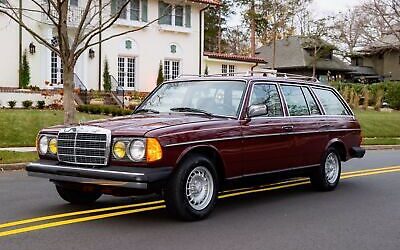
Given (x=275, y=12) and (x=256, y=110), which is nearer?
(x=256, y=110)

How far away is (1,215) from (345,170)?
787cm

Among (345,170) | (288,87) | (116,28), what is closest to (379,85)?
(116,28)

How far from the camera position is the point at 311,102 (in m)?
9.50

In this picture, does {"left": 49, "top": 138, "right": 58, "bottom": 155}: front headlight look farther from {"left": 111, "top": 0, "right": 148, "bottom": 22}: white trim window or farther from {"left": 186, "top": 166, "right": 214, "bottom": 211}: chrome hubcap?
{"left": 111, "top": 0, "right": 148, "bottom": 22}: white trim window

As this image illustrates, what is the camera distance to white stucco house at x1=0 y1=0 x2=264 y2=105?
93.3 feet

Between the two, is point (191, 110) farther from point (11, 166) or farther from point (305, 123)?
point (11, 166)

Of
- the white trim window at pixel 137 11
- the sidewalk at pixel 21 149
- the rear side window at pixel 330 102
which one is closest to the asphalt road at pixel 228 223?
the rear side window at pixel 330 102

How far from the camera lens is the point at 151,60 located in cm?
3391

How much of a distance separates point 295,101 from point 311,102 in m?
0.54

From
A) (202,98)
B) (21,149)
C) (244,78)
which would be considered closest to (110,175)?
(202,98)

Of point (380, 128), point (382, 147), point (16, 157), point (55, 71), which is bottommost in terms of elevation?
point (382, 147)

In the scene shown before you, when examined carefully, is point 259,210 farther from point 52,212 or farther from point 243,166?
point 52,212

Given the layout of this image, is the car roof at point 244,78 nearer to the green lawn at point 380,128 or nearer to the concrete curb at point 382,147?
the concrete curb at point 382,147

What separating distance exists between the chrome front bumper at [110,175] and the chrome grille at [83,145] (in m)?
0.11
